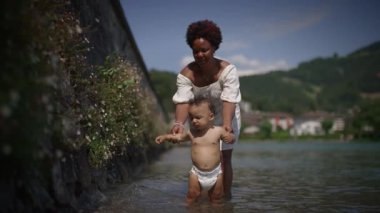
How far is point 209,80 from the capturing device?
5.32 meters

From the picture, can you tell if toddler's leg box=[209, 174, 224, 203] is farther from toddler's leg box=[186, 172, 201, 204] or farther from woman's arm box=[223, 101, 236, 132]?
woman's arm box=[223, 101, 236, 132]

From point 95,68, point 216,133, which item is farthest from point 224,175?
point 95,68

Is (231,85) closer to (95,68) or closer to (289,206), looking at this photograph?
(289,206)

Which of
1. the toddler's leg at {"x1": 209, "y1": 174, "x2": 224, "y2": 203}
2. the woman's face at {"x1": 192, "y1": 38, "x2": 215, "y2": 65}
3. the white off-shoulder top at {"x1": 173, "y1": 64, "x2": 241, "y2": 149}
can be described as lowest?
the toddler's leg at {"x1": 209, "y1": 174, "x2": 224, "y2": 203}

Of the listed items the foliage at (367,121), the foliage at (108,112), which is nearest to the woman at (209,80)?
the foliage at (108,112)

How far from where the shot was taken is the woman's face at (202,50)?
4914 mm

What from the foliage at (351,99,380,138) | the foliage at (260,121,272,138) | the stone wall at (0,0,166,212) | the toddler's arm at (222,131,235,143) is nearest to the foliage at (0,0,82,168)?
the stone wall at (0,0,166,212)

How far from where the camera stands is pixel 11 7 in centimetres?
250

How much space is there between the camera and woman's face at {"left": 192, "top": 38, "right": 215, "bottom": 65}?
491cm

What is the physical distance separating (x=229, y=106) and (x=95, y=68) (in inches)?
92.8

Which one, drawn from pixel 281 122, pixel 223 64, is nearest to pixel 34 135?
pixel 223 64

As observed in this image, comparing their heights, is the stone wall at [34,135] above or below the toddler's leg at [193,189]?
above

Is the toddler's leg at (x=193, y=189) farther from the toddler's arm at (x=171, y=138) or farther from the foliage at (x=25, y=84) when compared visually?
the foliage at (x=25, y=84)

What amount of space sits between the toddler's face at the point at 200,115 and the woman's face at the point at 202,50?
1.65ft
